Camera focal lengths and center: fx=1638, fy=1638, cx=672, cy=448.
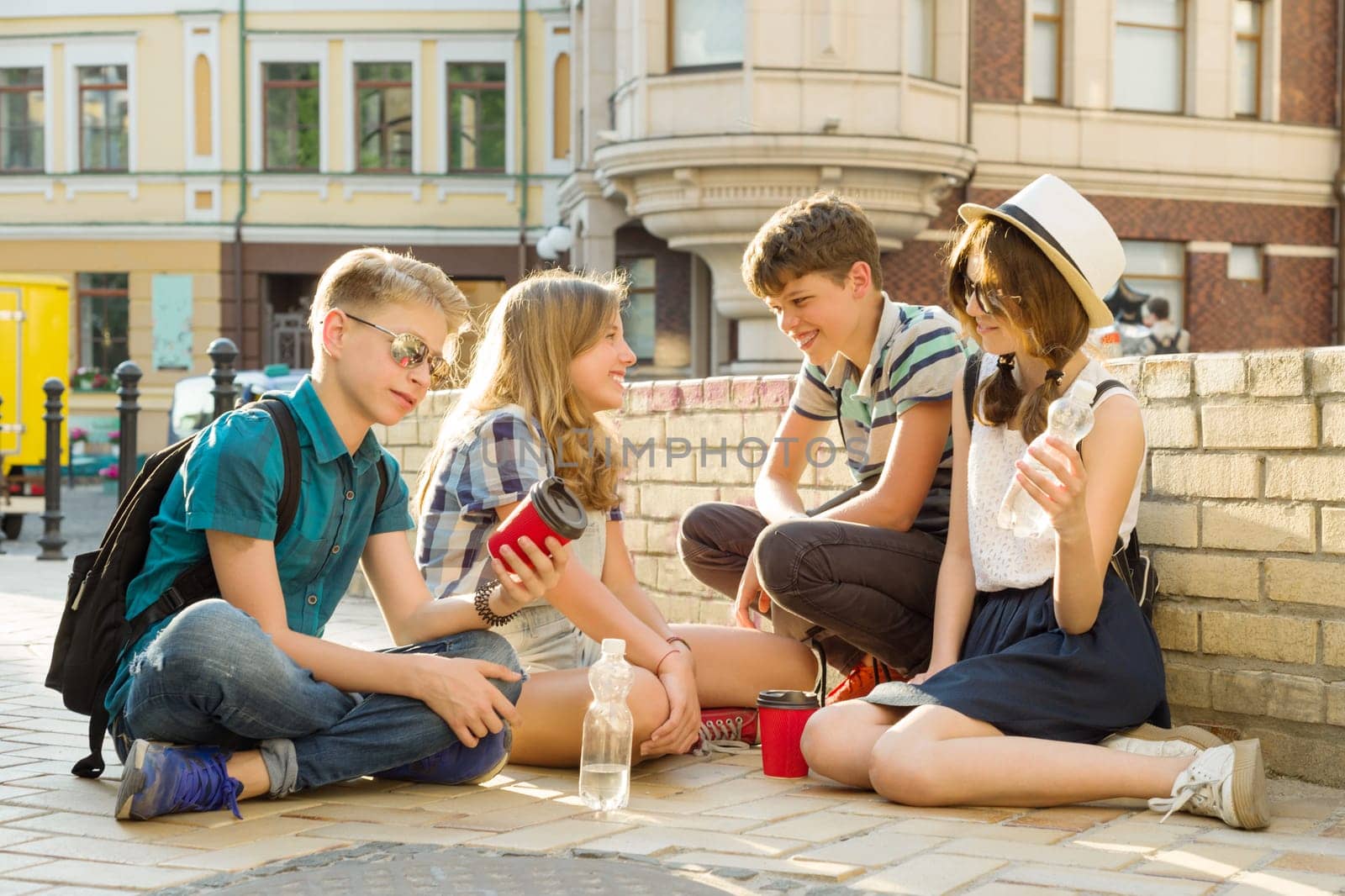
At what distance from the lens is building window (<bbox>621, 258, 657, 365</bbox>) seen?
2295 centimetres

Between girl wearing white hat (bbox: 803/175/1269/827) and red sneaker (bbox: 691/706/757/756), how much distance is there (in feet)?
2.48

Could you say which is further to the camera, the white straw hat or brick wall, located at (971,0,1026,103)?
brick wall, located at (971,0,1026,103)

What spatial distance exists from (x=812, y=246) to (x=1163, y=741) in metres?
1.72

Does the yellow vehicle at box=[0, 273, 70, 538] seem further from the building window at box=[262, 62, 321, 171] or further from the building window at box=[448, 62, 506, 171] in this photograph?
the building window at box=[448, 62, 506, 171]

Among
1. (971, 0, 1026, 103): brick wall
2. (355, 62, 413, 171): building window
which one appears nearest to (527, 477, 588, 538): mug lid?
(971, 0, 1026, 103): brick wall

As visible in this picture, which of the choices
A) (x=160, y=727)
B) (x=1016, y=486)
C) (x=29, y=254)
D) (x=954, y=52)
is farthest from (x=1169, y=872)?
(x=29, y=254)

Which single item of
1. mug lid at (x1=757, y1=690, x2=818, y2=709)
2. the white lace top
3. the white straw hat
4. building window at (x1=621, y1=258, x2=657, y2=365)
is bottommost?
mug lid at (x1=757, y1=690, x2=818, y2=709)

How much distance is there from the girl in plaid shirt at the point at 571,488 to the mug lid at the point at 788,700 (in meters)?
0.18

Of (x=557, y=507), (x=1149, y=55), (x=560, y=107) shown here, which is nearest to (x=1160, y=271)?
(x=1149, y=55)

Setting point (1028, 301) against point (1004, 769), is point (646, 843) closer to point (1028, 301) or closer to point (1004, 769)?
point (1004, 769)

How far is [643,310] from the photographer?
2312 cm

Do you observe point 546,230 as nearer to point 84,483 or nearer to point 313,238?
point 313,238

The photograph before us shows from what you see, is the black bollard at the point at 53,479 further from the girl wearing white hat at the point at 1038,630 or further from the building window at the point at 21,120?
the building window at the point at 21,120

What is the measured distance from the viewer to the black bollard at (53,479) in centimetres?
1234
